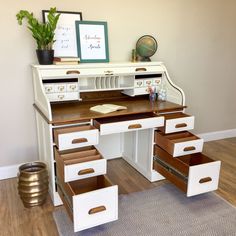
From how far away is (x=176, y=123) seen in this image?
2303 millimetres

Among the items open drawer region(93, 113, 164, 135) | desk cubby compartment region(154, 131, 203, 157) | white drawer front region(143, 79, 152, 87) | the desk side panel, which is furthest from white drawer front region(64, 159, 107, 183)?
white drawer front region(143, 79, 152, 87)

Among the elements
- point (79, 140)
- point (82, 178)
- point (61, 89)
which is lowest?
point (82, 178)

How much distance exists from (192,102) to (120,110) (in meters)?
1.45

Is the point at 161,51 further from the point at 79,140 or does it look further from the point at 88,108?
the point at 79,140

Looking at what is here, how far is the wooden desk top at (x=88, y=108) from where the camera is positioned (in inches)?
79.8

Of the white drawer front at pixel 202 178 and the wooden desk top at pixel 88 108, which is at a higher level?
the wooden desk top at pixel 88 108

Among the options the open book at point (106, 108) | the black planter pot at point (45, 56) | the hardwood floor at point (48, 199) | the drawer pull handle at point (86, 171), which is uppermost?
the black planter pot at point (45, 56)

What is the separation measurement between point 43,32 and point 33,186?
124cm

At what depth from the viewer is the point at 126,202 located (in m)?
2.22

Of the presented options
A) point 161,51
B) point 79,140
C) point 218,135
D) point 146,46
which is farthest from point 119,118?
point 218,135

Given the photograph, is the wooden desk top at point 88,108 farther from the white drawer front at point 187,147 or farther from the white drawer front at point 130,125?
the white drawer front at point 187,147

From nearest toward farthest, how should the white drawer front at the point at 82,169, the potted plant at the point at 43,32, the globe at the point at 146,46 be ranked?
the white drawer front at the point at 82,169 → the potted plant at the point at 43,32 → the globe at the point at 146,46

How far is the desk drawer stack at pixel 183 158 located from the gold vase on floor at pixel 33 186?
1004 mm

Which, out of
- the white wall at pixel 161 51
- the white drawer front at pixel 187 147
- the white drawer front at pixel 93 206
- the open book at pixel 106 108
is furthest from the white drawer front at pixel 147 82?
the white drawer front at pixel 93 206
